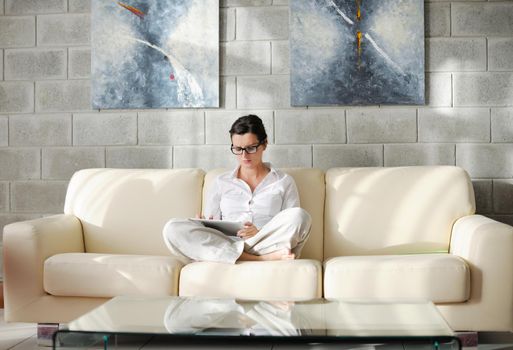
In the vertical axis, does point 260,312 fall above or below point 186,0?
below

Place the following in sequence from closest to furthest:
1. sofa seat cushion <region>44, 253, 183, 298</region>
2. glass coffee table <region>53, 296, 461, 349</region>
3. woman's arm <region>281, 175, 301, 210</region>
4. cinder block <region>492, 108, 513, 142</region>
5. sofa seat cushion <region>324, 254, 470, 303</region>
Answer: glass coffee table <region>53, 296, 461, 349</region>
sofa seat cushion <region>324, 254, 470, 303</region>
sofa seat cushion <region>44, 253, 183, 298</region>
woman's arm <region>281, 175, 301, 210</region>
cinder block <region>492, 108, 513, 142</region>

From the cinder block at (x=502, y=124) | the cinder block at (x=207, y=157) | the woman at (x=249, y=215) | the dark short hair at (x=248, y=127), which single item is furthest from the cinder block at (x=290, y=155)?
the cinder block at (x=502, y=124)

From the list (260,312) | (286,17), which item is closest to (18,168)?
(286,17)

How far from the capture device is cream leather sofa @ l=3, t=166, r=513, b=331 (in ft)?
9.42

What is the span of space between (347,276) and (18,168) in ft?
7.26

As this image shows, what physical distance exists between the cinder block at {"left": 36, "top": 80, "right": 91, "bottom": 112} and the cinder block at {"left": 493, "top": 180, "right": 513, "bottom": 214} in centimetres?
240

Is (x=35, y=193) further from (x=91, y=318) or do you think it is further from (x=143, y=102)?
(x=91, y=318)

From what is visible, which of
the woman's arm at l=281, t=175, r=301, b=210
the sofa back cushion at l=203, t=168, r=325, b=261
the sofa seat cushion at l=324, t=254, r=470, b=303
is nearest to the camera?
the sofa seat cushion at l=324, t=254, r=470, b=303

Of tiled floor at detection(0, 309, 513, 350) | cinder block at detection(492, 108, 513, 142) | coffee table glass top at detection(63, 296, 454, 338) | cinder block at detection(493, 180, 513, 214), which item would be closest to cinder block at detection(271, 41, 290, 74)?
cinder block at detection(492, 108, 513, 142)

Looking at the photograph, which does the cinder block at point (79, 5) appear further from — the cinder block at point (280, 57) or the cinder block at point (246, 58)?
the cinder block at point (280, 57)

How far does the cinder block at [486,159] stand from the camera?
3844mm

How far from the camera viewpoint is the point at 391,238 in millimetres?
3402

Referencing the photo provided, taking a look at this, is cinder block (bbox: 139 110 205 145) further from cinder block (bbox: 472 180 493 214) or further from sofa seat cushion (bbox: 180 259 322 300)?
cinder block (bbox: 472 180 493 214)

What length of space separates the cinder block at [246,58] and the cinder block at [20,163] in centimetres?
125
